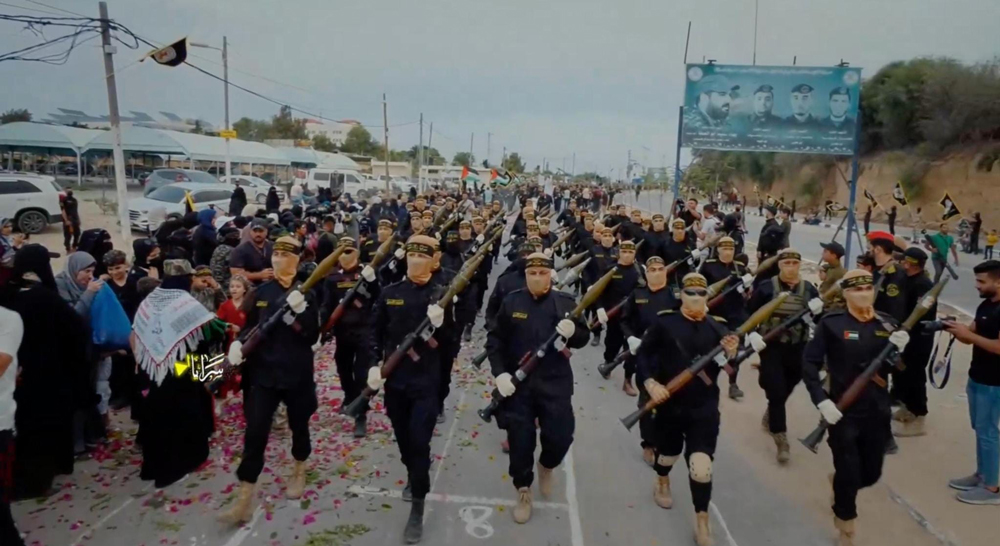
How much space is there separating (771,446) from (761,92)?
1266 centimetres

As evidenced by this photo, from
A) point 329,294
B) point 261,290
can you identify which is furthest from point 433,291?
point 329,294

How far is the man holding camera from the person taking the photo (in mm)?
5129

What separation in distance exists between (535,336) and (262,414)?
2041 millimetres

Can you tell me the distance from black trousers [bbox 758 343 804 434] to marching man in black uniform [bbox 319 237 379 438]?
3652 millimetres

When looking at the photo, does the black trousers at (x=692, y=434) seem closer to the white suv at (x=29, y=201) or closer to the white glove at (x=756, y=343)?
the white glove at (x=756, y=343)

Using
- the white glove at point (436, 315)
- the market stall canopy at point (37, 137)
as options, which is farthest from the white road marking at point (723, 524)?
the market stall canopy at point (37, 137)

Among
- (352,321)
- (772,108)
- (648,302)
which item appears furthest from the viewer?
(772,108)

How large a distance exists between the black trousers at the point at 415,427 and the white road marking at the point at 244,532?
114cm

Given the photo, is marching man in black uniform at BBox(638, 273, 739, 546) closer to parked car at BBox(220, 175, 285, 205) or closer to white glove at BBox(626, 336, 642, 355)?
white glove at BBox(626, 336, 642, 355)

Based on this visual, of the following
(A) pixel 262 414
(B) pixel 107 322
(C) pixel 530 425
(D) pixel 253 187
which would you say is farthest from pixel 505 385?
(D) pixel 253 187

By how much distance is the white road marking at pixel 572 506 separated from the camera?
482cm

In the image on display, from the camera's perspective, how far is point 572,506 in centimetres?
531

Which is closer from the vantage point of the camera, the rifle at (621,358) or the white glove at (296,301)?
the white glove at (296,301)

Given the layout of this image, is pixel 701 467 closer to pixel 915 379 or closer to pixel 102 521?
pixel 915 379
